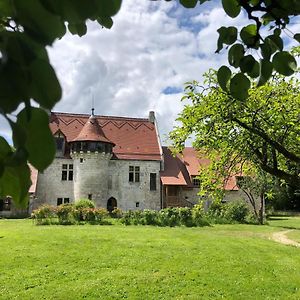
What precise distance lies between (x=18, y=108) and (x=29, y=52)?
2.7 inches

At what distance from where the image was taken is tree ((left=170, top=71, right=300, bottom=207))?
695cm

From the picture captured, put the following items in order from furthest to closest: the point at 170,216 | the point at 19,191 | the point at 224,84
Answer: the point at 170,216 < the point at 224,84 < the point at 19,191

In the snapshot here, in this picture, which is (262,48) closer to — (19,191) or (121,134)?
(19,191)

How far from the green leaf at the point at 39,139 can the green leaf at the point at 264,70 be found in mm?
796

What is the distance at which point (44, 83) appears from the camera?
19.1 inches

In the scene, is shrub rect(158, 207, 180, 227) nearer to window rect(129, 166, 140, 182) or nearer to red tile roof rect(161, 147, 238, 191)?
red tile roof rect(161, 147, 238, 191)

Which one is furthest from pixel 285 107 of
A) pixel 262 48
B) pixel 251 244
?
pixel 251 244

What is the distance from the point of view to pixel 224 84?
1.12 m

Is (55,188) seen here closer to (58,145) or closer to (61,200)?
(61,200)

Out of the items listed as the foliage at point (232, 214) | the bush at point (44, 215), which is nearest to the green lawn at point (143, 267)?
the bush at point (44, 215)

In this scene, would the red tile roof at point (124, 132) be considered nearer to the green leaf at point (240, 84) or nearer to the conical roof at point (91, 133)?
the conical roof at point (91, 133)

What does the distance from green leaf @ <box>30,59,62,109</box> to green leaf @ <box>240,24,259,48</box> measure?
88cm

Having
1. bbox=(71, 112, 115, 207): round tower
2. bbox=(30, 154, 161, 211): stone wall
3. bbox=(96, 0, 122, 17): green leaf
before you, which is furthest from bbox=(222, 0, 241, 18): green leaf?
bbox=(71, 112, 115, 207): round tower

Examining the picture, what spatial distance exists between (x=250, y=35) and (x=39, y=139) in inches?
36.6
